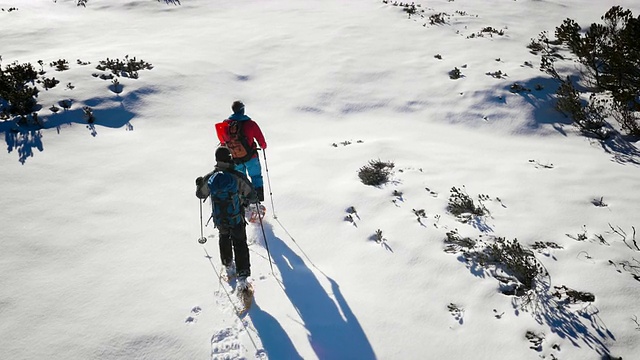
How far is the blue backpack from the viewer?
4.13 m

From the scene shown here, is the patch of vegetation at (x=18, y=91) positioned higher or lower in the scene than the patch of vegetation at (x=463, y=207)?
higher

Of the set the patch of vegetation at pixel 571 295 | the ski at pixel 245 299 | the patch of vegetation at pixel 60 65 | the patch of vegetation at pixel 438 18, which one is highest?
the patch of vegetation at pixel 438 18

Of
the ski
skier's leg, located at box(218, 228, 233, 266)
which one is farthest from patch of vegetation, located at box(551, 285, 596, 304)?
skier's leg, located at box(218, 228, 233, 266)

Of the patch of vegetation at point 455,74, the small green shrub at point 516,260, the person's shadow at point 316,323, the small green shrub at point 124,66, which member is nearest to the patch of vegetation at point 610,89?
the patch of vegetation at point 455,74

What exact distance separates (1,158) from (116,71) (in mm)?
4814

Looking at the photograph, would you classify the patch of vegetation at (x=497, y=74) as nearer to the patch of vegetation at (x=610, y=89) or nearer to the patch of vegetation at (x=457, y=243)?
the patch of vegetation at (x=610, y=89)

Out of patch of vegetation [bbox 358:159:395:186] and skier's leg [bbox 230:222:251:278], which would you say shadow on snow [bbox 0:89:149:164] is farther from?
patch of vegetation [bbox 358:159:395:186]

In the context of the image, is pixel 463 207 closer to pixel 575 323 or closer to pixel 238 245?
pixel 575 323

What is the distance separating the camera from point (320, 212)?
20.3 ft

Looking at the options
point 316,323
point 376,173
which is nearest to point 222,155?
point 316,323

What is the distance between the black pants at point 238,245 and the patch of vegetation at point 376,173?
3076 mm

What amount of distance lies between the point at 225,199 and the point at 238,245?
0.64m

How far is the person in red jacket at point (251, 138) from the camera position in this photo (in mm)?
5578

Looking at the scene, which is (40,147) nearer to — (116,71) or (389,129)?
(116,71)
